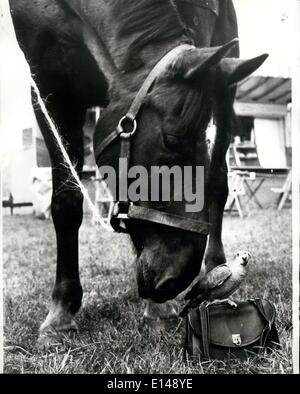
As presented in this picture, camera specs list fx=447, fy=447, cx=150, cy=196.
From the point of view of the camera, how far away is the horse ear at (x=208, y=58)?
141 cm

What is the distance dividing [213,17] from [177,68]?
1.88 ft

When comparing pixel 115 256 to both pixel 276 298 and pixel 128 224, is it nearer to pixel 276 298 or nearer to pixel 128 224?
pixel 276 298

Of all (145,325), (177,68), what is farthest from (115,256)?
(177,68)

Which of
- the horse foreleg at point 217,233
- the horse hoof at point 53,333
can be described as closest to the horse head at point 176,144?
the horse hoof at point 53,333

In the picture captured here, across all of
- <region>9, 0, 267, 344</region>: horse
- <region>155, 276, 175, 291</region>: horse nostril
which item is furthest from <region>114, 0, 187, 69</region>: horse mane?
<region>155, 276, 175, 291</region>: horse nostril

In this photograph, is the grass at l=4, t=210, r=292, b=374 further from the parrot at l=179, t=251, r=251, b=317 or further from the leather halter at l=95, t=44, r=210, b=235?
the leather halter at l=95, t=44, r=210, b=235

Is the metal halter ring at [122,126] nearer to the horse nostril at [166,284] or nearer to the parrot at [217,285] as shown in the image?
the horse nostril at [166,284]

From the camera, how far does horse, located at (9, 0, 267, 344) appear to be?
Answer: 1538 mm

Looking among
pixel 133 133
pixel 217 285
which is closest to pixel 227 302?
pixel 217 285

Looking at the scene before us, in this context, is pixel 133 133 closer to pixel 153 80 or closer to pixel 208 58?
pixel 153 80

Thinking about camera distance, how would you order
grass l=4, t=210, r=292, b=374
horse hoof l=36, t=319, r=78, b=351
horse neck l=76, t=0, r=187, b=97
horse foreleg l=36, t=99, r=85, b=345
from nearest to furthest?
horse neck l=76, t=0, r=187, b=97
grass l=4, t=210, r=292, b=374
horse hoof l=36, t=319, r=78, b=351
horse foreleg l=36, t=99, r=85, b=345

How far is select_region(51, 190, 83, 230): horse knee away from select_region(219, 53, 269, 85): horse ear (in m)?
1.06

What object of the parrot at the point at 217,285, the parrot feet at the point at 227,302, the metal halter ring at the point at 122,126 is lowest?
the parrot feet at the point at 227,302

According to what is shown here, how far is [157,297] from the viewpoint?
1628 millimetres
